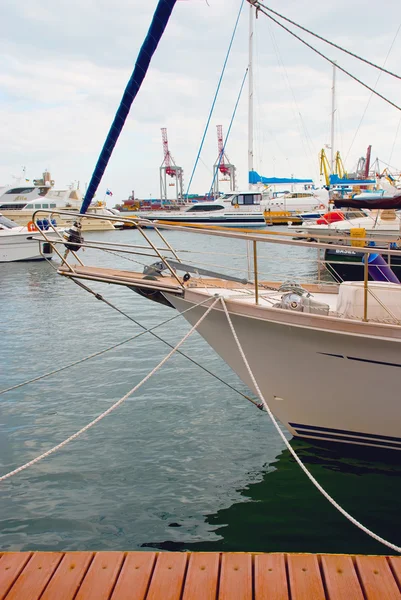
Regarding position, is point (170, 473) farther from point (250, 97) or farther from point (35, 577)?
point (250, 97)

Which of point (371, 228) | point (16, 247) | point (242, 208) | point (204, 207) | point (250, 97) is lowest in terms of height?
point (16, 247)

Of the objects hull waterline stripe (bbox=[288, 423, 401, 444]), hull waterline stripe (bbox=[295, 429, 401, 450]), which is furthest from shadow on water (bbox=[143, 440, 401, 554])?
hull waterline stripe (bbox=[288, 423, 401, 444])

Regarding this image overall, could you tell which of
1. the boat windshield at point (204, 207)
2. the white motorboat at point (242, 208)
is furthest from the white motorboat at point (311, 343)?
the boat windshield at point (204, 207)

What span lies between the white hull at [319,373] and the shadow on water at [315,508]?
37 cm

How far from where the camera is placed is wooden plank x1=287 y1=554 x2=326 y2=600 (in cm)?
346

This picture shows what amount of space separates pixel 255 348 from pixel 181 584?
9.87ft

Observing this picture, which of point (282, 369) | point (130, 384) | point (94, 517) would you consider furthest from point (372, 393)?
point (130, 384)

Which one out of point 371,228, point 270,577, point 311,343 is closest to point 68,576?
point 270,577

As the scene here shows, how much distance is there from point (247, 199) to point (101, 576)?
53.1 meters

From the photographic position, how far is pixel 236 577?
11.9ft

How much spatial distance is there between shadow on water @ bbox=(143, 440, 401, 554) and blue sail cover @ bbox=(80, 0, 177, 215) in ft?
12.2

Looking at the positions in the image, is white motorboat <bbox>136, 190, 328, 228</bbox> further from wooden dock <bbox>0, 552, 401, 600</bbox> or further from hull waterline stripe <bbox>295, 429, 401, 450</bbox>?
wooden dock <bbox>0, 552, 401, 600</bbox>

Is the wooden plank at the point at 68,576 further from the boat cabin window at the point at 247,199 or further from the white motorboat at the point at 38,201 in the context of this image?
the boat cabin window at the point at 247,199

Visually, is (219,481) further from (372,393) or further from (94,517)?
(372,393)
